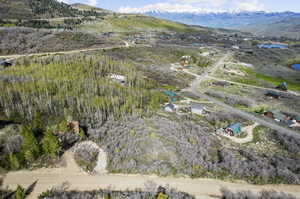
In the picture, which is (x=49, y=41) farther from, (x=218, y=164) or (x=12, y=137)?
(x=218, y=164)

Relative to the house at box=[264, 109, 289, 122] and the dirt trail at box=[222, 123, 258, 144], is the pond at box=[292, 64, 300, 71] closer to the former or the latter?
the house at box=[264, 109, 289, 122]

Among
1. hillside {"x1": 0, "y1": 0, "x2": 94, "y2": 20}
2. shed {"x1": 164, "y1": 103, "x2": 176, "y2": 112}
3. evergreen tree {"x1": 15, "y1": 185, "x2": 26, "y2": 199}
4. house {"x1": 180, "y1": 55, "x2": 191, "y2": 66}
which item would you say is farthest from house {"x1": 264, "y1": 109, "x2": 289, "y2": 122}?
hillside {"x1": 0, "y1": 0, "x2": 94, "y2": 20}

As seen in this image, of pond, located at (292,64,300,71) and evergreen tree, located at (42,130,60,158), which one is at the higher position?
pond, located at (292,64,300,71)

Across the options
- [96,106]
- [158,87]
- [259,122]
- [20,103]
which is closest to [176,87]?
[158,87]

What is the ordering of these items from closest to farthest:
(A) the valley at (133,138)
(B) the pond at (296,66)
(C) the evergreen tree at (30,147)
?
(A) the valley at (133,138) → (C) the evergreen tree at (30,147) → (B) the pond at (296,66)

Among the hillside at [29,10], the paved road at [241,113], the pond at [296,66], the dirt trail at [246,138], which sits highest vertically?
the hillside at [29,10]

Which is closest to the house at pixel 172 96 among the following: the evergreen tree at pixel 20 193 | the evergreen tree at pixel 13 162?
the evergreen tree at pixel 13 162

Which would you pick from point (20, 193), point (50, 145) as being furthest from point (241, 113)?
point (20, 193)

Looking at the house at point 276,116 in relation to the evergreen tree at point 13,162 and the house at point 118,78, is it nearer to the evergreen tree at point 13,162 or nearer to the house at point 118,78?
the house at point 118,78

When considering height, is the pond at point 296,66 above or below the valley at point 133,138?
above
